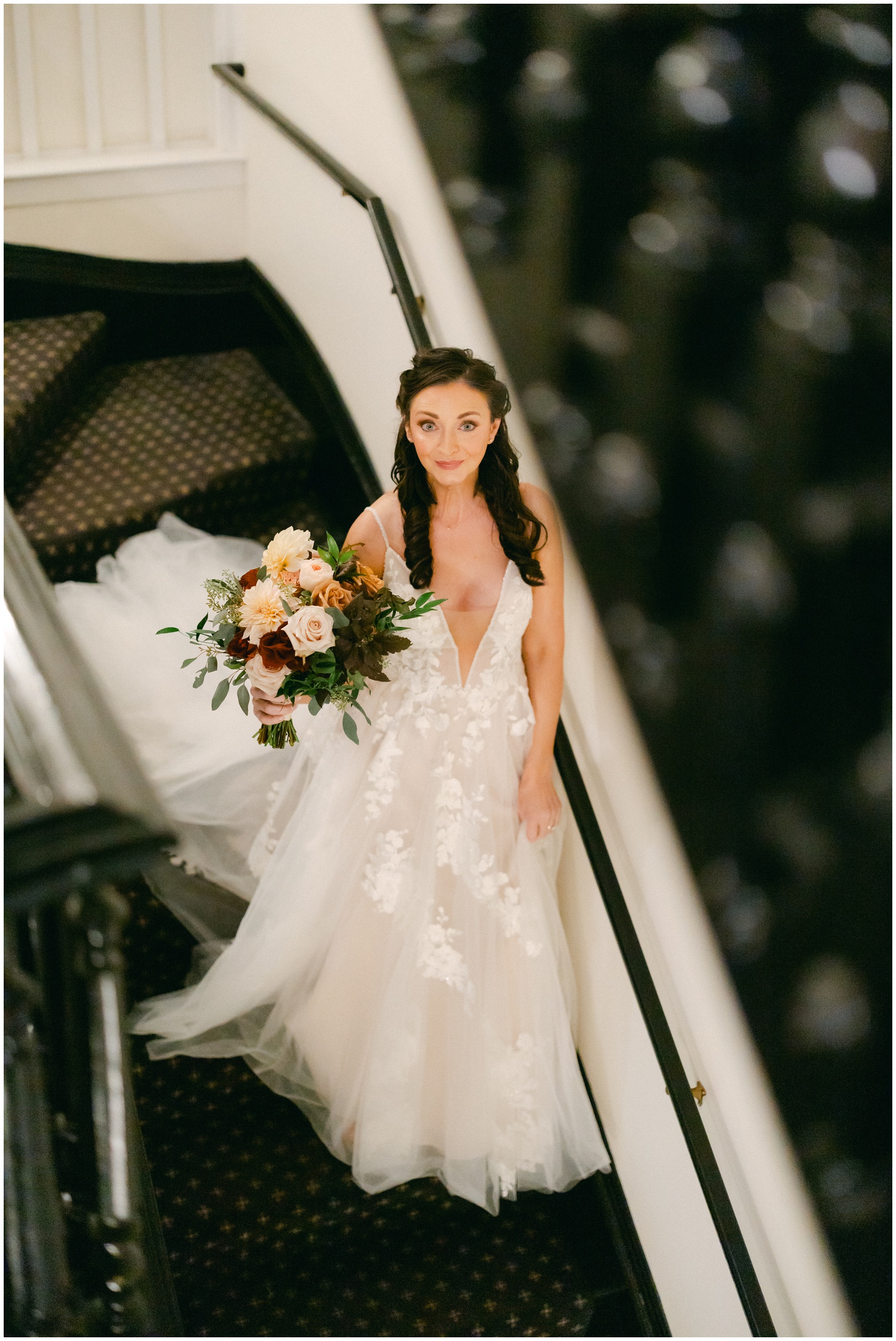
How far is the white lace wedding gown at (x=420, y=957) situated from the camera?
97.5 inches

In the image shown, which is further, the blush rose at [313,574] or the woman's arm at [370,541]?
the woman's arm at [370,541]

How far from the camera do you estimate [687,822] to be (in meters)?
1.55

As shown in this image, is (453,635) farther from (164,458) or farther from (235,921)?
(164,458)

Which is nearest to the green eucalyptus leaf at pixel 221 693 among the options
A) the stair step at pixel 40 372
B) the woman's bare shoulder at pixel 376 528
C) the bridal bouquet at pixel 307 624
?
the bridal bouquet at pixel 307 624

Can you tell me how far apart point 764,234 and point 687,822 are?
0.80 metres

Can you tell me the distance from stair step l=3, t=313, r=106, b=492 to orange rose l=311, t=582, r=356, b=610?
5.39 ft

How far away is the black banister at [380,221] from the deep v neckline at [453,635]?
0.71m

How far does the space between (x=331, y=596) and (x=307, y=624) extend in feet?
0.33

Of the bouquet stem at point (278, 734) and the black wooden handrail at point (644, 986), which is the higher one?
the bouquet stem at point (278, 734)

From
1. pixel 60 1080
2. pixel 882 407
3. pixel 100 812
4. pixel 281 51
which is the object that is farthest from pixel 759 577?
pixel 281 51

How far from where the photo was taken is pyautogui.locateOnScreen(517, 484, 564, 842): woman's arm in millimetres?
2410

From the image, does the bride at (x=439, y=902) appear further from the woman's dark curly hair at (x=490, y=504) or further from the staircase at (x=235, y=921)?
the staircase at (x=235, y=921)

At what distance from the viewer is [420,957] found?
2.49 meters

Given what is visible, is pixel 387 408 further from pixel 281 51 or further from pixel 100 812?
pixel 100 812
